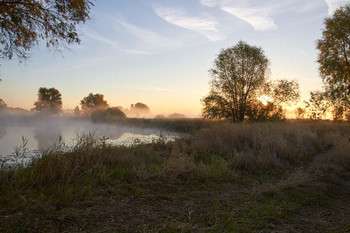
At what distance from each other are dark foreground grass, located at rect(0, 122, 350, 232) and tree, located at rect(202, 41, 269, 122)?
16585mm

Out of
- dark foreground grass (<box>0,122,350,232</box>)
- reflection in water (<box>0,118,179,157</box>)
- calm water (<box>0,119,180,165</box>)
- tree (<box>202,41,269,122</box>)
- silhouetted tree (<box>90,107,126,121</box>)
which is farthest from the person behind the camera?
silhouetted tree (<box>90,107,126,121</box>)

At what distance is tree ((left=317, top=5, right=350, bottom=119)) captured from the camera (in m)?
18.3

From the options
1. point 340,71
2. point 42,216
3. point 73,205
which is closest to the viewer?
point 42,216

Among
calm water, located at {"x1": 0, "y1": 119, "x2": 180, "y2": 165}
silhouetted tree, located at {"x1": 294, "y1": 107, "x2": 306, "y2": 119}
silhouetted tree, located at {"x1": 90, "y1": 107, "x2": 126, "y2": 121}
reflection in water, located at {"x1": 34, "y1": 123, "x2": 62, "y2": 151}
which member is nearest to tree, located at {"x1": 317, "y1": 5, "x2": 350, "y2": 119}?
silhouetted tree, located at {"x1": 294, "y1": 107, "x2": 306, "y2": 119}

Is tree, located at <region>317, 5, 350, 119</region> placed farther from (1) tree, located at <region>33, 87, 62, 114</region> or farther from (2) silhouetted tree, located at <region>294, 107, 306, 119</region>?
(1) tree, located at <region>33, 87, 62, 114</region>

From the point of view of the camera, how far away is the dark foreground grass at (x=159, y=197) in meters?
3.09

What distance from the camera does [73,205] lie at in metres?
3.48

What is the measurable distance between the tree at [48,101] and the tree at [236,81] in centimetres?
3413

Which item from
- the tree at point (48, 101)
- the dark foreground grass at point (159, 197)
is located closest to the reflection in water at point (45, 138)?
the dark foreground grass at point (159, 197)

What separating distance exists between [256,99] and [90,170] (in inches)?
870

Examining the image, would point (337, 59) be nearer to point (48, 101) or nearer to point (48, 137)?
point (48, 137)

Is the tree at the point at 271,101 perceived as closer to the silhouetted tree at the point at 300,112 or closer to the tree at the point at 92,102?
the silhouetted tree at the point at 300,112

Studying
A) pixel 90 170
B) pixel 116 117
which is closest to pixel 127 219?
pixel 90 170

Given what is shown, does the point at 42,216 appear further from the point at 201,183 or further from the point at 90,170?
the point at 201,183
